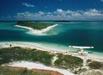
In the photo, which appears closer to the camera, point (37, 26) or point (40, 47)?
point (40, 47)

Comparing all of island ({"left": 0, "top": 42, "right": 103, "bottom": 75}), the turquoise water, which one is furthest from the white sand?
the turquoise water

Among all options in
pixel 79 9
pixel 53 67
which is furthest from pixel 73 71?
pixel 79 9

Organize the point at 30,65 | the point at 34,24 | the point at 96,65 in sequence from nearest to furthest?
the point at 96,65
the point at 30,65
the point at 34,24

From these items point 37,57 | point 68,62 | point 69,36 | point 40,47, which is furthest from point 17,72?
point 69,36

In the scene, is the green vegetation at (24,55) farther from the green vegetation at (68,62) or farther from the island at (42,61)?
the green vegetation at (68,62)

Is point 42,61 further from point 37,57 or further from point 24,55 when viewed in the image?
point 24,55

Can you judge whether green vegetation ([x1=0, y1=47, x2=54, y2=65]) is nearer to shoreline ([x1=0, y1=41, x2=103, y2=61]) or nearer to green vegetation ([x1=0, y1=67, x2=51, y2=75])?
shoreline ([x1=0, y1=41, x2=103, y2=61])
